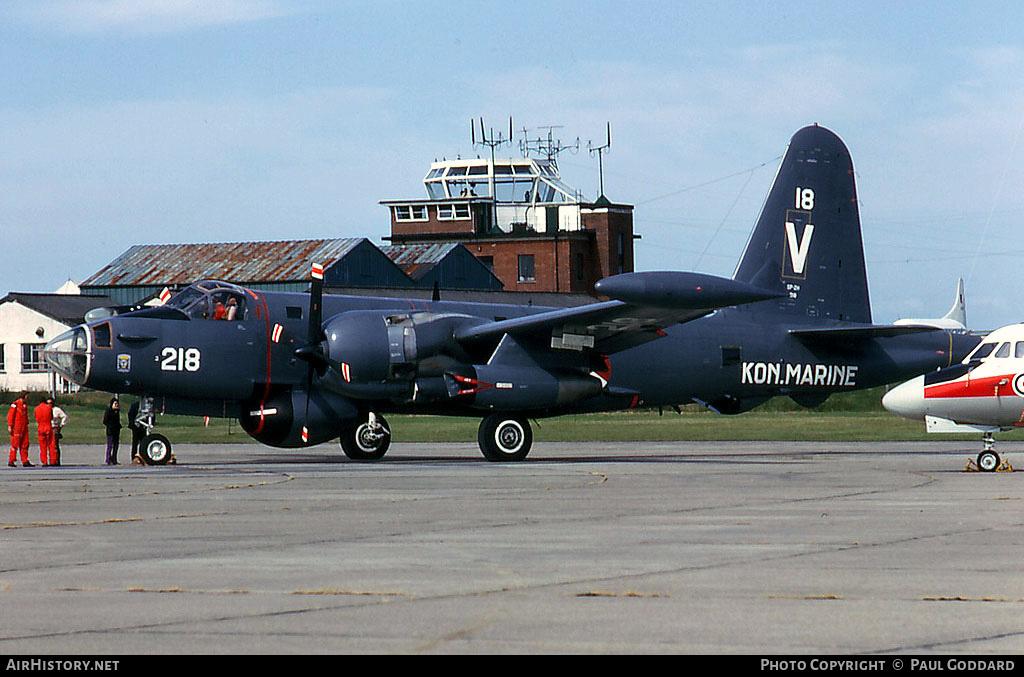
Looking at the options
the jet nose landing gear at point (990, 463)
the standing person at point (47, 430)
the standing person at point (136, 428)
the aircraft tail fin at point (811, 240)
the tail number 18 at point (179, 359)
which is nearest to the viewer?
the jet nose landing gear at point (990, 463)

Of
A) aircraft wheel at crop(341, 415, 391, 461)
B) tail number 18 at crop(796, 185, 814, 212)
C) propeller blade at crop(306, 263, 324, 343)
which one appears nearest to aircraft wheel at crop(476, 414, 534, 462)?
aircraft wheel at crop(341, 415, 391, 461)

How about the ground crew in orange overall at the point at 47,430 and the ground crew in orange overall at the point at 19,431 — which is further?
the ground crew in orange overall at the point at 19,431

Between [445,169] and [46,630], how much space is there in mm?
110129

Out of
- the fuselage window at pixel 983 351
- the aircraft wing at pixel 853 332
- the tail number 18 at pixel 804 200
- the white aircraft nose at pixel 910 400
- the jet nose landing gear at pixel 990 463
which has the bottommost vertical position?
the jet nose landing gear at pixel 990 463

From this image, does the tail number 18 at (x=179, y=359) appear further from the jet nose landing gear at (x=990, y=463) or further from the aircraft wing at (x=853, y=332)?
the jet nose landing gear at (x=990, y=463)

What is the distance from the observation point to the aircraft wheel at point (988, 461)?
22.6 m

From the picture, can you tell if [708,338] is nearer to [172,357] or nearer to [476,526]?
[172,357]

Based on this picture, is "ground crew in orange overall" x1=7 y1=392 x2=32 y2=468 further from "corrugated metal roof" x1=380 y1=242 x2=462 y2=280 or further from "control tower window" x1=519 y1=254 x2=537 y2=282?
"control tower window" x1=519 y1=254 x2=537 y2=282

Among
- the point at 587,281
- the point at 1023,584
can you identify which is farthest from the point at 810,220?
the point at 587,281

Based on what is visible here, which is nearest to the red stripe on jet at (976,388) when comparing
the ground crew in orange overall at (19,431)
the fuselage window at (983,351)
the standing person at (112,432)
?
the fuselage window at (983,351)

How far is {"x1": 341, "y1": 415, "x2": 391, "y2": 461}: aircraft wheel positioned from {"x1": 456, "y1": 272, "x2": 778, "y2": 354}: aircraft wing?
3.03 meters

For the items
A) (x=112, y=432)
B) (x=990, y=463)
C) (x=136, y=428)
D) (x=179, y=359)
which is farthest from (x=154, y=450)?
(x=990, y=463)

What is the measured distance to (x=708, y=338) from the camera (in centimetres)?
2950

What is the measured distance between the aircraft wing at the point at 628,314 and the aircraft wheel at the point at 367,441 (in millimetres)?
3029
